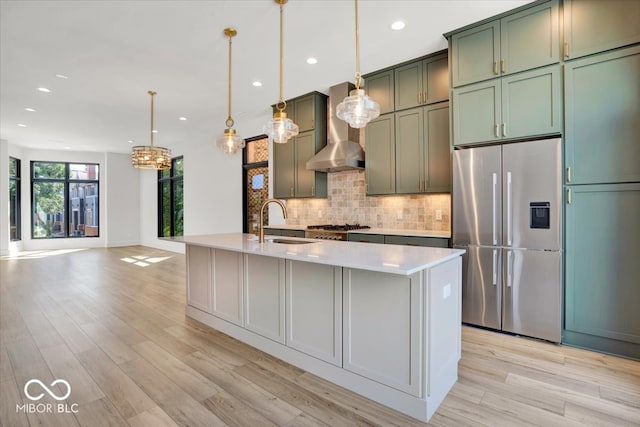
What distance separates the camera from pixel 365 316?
204cm

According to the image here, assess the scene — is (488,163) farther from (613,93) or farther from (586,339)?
(586,339)

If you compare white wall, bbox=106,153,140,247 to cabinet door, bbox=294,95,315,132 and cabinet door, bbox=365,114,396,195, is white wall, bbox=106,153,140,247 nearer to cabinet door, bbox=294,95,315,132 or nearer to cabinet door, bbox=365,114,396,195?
cabinet door, bbox=294,95,315,132

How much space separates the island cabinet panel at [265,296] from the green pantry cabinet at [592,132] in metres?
2.42

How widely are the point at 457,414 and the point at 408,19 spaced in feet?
10.4

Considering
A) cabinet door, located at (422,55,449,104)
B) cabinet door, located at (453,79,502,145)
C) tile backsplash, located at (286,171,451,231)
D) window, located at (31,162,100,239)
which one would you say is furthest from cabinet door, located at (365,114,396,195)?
window, located at (31,162,100,239)

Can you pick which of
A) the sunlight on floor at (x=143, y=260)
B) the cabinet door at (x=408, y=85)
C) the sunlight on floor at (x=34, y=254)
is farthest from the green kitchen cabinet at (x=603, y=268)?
the sunlight on floor at (x=34, y=254)

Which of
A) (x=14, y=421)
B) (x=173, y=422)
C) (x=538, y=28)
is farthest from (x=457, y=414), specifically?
(x=538, y=28)

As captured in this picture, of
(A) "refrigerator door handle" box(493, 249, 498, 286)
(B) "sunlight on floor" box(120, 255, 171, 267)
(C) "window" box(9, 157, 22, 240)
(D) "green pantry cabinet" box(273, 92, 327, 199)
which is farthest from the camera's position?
(C) "window" box(9, 157, 22, 240)

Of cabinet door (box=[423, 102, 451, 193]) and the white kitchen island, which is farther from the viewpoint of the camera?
cabinet door (box=[423, 102, 451, 193])

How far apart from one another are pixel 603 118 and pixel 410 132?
181 cm

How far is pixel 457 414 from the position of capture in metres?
1.86

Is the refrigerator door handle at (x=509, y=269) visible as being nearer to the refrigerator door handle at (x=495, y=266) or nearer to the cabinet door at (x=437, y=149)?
the refrigerator door handle at (x=495, y=266)

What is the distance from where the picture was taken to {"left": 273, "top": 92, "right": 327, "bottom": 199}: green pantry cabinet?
5.00m

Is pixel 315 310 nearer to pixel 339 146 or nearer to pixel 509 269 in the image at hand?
pixel 509 269
